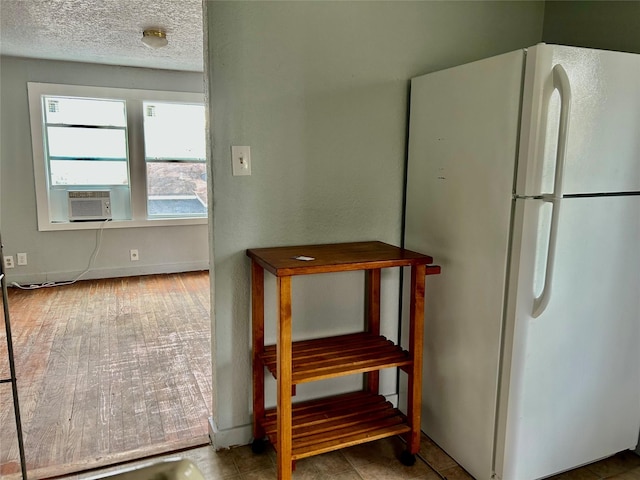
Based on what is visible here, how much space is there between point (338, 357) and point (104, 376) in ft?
5.49

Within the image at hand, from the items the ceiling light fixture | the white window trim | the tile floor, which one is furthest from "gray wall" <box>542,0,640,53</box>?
the white window trim

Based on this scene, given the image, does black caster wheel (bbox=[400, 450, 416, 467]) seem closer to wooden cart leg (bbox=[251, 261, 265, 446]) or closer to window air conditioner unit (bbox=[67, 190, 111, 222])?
wooden cart leg (bbox=[251, 261, 265, 446])

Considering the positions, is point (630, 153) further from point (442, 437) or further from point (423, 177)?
point (442, 437)

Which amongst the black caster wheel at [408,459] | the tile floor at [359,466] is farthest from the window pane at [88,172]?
the black caster wheel at [408,459]

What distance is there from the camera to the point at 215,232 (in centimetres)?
191

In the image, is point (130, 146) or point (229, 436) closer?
point (229, 436)

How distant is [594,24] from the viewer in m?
2.15

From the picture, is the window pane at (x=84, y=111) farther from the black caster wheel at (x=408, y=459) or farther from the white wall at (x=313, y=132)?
the black caster wheel at (x=408, y=459)

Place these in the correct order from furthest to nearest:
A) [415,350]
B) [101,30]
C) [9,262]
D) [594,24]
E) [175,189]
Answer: [175,189] < [9,262] < [101,30] < [594,24] < [415,350]

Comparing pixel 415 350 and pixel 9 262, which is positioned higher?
pixel 415 350

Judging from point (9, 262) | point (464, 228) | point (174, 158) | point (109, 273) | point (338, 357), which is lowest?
point (109, 273)

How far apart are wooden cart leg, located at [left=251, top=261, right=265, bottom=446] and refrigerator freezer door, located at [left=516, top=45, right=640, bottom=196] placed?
106 cm

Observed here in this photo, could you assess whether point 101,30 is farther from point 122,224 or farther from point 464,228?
point 464,228

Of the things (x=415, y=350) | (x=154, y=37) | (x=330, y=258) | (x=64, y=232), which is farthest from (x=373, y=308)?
(x=64, y=232)
